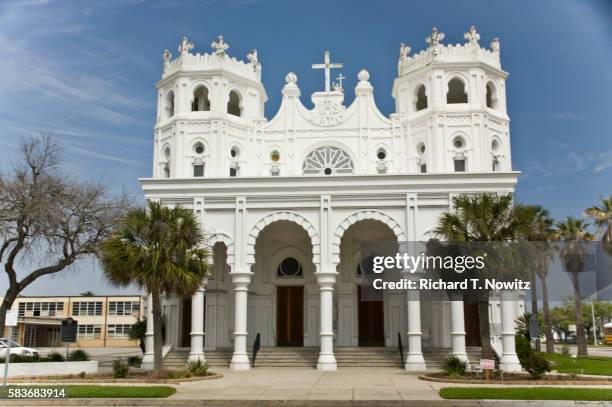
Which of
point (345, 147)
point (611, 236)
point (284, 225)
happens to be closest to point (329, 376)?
point (284, 225)

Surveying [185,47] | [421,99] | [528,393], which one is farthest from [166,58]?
[528,393]

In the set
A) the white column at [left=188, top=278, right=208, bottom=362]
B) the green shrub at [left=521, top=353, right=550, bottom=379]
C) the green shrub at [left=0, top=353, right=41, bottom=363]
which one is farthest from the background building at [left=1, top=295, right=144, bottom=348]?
the green shrub at [left=521, top=353, right=550, bottom=379]

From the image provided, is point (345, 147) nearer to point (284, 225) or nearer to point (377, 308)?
point (284, 225)

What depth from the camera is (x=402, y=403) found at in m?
16.7

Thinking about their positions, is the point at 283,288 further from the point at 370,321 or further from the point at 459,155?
the point at 459,155

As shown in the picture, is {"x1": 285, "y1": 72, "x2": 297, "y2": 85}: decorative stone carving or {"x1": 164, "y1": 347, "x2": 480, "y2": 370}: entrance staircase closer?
{"x1": 164, "y1": 347, "x2": 480, "y2": 370}: entrance staircase

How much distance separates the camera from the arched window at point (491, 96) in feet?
108

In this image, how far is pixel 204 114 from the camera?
32.8 m

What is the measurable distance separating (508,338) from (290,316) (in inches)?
439

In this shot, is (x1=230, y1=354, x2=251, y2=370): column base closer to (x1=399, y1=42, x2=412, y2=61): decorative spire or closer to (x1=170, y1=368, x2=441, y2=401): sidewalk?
(x1=170, y1=368, x2=441, y2=401): sidewalk

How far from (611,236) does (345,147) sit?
1951 cm

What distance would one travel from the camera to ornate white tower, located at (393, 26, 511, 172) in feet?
103

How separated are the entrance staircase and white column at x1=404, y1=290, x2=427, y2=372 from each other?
1.22m

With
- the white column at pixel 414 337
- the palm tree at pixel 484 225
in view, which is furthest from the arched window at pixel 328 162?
the palm tree at pixel 484 225
